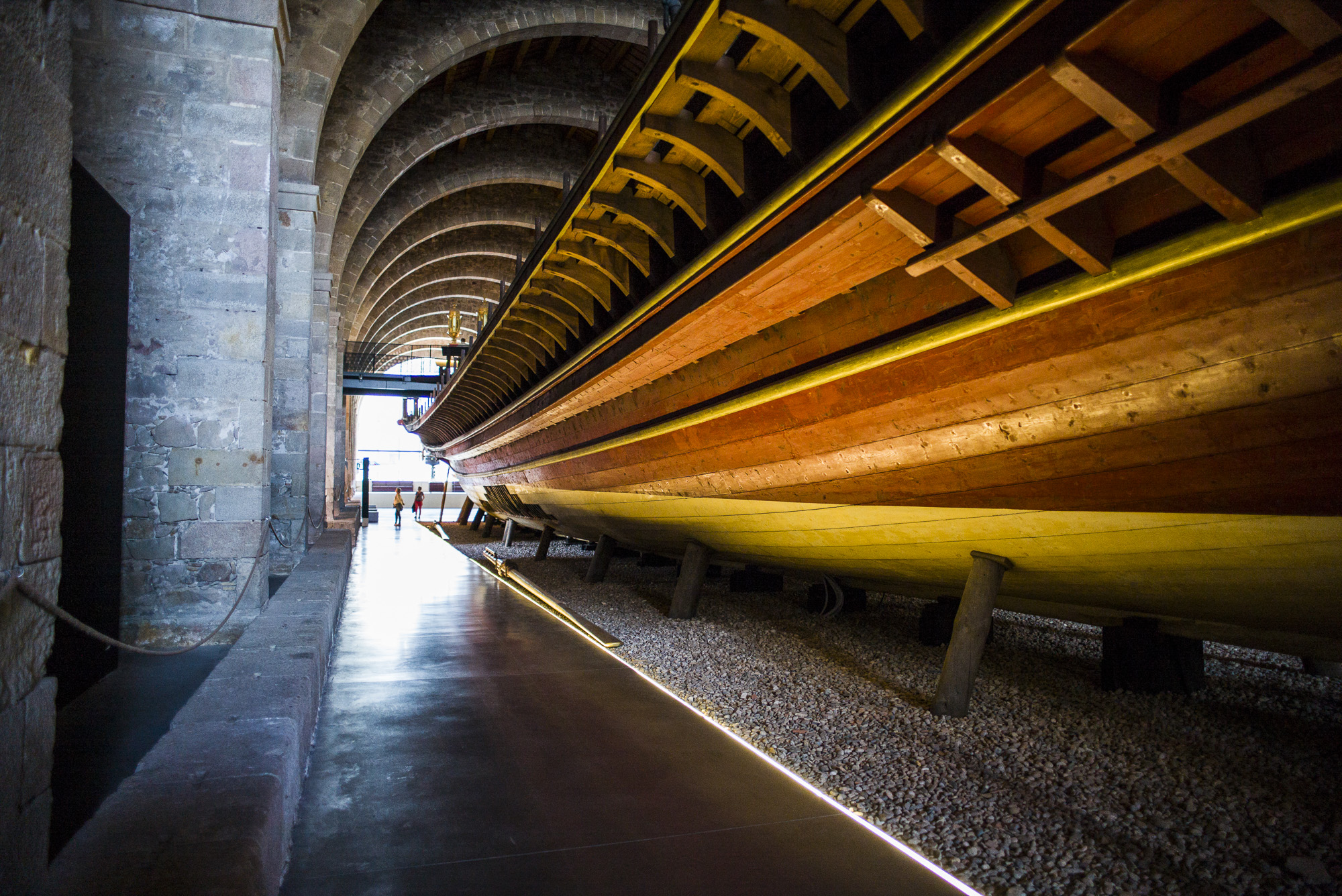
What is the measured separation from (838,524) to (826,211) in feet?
4.86

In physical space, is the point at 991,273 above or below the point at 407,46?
below

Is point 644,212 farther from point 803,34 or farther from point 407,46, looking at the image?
point 407,46

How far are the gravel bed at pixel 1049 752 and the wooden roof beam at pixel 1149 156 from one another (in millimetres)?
1487

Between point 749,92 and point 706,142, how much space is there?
1.22ft

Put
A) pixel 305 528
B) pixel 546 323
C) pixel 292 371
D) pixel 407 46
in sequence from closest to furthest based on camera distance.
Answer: pixel 546 323 → pixel 292 371 → pixel 305 528 → pixel 407 46

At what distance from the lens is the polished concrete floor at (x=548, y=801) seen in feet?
4.88

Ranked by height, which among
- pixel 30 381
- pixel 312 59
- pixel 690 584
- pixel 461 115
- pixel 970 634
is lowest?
pixel 690 584

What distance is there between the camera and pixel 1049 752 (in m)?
2.35

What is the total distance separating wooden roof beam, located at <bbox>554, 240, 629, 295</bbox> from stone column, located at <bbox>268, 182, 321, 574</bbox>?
392 centimetres

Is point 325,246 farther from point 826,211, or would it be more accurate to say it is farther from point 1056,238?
point 1056,238

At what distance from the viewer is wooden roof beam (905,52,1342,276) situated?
1.18 m

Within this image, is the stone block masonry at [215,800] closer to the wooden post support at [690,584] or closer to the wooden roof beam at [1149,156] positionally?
the wooden roof beam at [1149,156]

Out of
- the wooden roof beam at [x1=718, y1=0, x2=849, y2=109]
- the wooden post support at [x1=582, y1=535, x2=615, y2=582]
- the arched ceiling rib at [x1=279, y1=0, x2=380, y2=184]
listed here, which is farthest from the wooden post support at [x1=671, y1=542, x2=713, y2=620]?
the arched ceiling rib at [x1=279, y1=0, x2=380, y2=184]

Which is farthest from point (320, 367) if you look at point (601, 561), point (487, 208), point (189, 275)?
point (487, 208)
